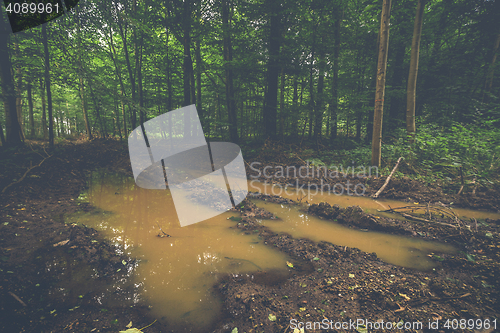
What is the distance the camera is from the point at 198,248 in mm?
3943

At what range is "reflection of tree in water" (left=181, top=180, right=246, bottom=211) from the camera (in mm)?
6133

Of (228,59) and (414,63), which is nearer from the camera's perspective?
(414,63)

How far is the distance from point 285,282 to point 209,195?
4231 millimetres

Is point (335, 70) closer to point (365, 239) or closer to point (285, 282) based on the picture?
point (365, 239)

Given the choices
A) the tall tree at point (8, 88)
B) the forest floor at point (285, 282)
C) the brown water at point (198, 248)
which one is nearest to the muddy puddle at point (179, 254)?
the brown water at point (198, 248)

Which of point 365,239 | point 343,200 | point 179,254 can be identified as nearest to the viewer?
point 179,254

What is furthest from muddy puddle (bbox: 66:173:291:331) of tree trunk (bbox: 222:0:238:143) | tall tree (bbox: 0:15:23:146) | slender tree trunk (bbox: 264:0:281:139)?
slender tree trunk (bbox: 264:0:281:139)

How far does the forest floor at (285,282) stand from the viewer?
228 cm

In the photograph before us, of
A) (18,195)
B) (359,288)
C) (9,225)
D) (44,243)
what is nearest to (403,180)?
(359,288)

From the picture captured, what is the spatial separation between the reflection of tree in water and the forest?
0.74 metres

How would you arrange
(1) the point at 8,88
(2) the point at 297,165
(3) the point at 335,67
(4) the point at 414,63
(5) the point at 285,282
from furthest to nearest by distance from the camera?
(3) the point at 335,67
(2) the point at 297,165
(4) the point at 414,63
(1) the point at 8,88
(5) the point at 285,282

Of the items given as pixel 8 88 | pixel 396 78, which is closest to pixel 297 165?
pixel 396 78

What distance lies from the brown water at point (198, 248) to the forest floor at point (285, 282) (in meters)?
0.22

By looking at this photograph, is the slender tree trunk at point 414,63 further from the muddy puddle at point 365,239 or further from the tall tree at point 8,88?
the tall tree at point 8,88
